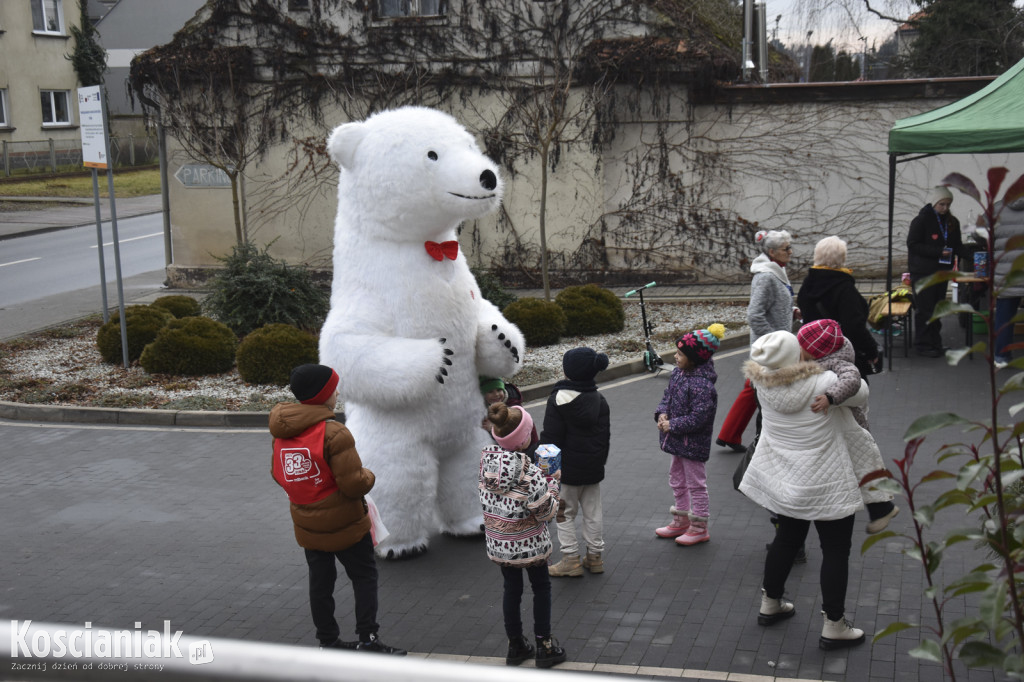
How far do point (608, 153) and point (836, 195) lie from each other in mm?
3700

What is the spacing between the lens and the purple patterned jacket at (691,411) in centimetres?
645

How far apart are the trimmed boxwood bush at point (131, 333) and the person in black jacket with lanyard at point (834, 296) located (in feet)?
27.0

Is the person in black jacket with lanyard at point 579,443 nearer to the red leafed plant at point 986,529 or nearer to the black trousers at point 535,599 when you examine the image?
the black trousers at point 535,599

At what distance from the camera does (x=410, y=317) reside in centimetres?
647

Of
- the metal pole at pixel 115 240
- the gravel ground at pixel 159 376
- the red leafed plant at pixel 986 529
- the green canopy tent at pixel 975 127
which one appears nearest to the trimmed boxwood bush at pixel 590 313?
the gravel ground at pixel 159 376

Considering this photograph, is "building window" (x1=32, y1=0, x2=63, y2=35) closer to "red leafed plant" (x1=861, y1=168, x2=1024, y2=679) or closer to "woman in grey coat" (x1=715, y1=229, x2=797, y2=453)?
"woman in grey coat" (x1=715, y1=229, x2=797, y2=453)

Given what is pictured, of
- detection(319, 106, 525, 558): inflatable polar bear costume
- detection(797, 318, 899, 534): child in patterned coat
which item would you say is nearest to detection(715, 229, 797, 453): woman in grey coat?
detection(319, 106, 525, 558): inflatable polar bear costume

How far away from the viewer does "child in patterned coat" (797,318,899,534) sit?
206 inches

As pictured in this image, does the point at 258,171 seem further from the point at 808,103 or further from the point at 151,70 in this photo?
the point at 808,103

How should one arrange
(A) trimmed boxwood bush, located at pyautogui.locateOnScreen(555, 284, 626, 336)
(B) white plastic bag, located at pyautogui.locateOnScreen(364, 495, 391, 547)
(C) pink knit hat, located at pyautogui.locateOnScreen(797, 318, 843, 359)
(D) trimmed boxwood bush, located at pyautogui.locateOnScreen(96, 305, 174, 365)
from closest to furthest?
(C) pink knit hat, located at pyautogui.locateOnScreen(797, 318, 843, 359) < (B) white plastic bag, located at pyautogui.locateOnScreen(364, 495, 391, 547) < (D) trimmed boxwood bush, located at pyautogui.locateOnScreen(96, 305, 174, 365) < (A) trimmed boxwood bush, located at pyautogui.locateOnScreen(555, 284, 626, 336)

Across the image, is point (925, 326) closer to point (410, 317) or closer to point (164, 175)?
point (410, 317)

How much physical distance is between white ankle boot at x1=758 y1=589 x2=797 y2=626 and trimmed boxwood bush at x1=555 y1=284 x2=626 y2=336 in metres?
7.99

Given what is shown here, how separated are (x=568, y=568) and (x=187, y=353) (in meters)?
7.27

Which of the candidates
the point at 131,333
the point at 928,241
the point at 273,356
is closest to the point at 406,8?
the point at 131,333
